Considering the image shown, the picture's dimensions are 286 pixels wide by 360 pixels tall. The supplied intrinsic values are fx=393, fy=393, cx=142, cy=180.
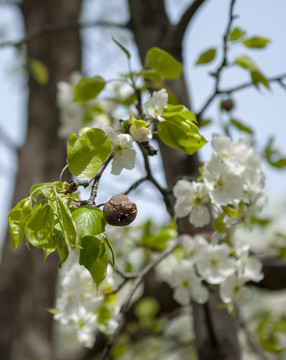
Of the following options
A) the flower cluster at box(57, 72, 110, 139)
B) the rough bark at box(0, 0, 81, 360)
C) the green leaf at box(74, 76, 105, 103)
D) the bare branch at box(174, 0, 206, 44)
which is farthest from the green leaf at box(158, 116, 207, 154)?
the rough bark at box(0, 0, 81, 360)

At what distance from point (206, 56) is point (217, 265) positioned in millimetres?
417

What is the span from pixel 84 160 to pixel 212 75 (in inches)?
16.6

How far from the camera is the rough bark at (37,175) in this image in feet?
6.09

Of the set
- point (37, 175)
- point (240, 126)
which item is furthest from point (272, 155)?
point (37, 175)

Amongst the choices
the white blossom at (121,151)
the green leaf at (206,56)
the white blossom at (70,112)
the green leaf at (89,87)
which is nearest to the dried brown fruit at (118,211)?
the white blossom at (121,151)

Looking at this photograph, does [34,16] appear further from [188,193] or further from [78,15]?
[188,193]

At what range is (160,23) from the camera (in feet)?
3.59

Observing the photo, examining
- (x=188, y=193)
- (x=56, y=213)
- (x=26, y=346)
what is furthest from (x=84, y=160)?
(x=26, y=346)

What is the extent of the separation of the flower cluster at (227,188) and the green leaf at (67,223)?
275 mm

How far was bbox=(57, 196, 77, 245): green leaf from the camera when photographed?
40 centimetres

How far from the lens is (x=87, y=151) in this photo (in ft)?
1.58

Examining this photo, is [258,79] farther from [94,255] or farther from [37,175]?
[37,175]

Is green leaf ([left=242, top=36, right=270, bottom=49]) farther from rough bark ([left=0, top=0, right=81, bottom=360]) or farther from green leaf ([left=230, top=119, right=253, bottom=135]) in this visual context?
rough bark ([left=0, top=0, right=81, bottom=360])

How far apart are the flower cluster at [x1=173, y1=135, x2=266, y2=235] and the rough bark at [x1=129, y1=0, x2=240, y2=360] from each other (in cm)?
22
